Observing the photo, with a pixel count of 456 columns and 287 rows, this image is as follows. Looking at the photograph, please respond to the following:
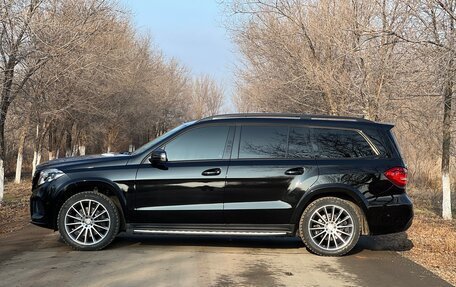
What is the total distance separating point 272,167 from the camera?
22.9 feet

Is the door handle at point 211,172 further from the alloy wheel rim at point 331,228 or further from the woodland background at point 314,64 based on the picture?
the woodland background at point 314,64

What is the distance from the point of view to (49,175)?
281 inches

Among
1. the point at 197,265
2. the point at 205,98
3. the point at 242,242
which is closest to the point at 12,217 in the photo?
the point at 242,242

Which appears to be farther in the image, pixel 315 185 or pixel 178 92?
pixel 178 92

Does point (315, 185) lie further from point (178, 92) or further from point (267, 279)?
point (178, 92)

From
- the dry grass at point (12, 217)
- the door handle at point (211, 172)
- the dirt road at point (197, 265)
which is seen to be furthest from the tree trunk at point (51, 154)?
the door handle at point (211, 172)

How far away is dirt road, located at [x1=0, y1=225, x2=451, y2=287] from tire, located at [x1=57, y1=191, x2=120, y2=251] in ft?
0.58

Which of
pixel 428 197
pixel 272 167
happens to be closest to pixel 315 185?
pixel 272 167

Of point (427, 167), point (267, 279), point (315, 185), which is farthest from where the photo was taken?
point (427, 167)

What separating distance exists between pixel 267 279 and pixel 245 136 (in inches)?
86.7

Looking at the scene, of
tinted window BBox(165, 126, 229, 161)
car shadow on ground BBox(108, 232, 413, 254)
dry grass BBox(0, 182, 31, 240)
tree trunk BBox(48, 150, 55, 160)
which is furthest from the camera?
tree trunk BBox(48, 150, 55, 160)

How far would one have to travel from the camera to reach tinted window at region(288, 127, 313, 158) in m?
7.14

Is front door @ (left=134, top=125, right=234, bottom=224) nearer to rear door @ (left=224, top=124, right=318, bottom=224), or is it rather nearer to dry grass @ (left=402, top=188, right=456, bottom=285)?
rear door @ (left=224, top=124, right=318, bottom=224)

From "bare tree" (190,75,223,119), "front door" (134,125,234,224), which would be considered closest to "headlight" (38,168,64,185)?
"front door" (134,125,234,224)
